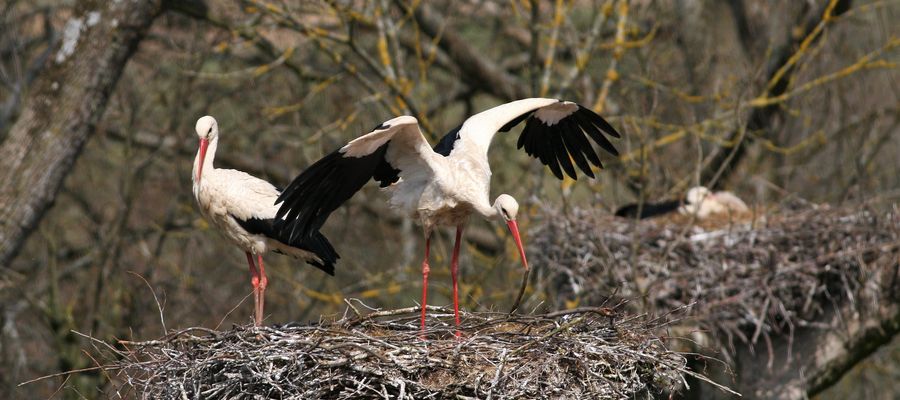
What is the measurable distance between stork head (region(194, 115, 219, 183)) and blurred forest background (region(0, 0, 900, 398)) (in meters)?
2.66

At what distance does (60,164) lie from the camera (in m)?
8.83

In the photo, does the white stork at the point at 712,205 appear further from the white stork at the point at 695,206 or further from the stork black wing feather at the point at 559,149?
the stork black wing feather at the point at 559,149

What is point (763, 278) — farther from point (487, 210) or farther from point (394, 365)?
point (394, 365)

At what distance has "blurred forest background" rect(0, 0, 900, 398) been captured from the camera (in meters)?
11.0

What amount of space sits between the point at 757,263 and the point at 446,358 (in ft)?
13.2

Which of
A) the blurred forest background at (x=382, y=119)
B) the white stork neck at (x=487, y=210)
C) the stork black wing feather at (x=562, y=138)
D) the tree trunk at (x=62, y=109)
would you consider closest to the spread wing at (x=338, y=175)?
the white stork neck at (x=487, y=210)

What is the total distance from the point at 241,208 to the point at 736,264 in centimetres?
402

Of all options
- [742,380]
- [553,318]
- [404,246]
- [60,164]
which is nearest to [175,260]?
[404,246]

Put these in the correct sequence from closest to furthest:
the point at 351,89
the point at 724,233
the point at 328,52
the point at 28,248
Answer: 1. the point at 724,233
2. the point at 328,52
3. the point at 351,89
4. the point at 28,248

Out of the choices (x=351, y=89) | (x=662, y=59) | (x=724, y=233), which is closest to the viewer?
(x=724, y=233)

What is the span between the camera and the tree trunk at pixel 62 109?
28.6ft

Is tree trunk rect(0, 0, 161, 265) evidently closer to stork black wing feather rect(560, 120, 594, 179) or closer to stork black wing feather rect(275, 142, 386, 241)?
stork black wing feather rect(275, 142, 386, 241)

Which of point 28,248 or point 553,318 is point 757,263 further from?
point 28,248

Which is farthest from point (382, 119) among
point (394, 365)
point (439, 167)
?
point (394, 365)
